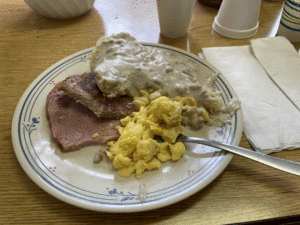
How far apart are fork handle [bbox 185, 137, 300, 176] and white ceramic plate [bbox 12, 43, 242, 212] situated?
35mm

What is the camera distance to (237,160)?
4.11 ft

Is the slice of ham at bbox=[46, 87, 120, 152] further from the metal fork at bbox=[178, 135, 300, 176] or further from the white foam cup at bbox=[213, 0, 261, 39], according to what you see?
the white foam cup at bbox=[213, 0, 261, 39]

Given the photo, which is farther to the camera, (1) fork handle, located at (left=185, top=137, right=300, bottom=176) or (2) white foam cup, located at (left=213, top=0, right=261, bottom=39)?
(2) white foam cup, located at (left=213, top=0, right=261, bottom=39)

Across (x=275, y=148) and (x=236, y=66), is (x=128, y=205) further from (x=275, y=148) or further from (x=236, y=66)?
(x=236, y=66)

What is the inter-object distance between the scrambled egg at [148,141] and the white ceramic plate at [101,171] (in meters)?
0.04

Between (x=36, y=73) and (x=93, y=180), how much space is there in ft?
3.25

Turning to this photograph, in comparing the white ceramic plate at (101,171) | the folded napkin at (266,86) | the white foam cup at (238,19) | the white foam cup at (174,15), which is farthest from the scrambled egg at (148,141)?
the white foam cup at (238,19)

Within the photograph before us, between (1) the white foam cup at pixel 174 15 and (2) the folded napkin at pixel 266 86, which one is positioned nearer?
(2) the folded napkin at pixel 266 86

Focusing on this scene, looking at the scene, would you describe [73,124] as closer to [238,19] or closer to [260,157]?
[260,157]

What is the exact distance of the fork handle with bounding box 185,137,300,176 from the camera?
1.07 meters

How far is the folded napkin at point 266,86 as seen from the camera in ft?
4.36

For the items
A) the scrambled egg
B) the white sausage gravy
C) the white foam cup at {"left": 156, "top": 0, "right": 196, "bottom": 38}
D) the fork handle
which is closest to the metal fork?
the fork handle

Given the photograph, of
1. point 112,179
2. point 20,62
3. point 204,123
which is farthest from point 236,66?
point 20,62

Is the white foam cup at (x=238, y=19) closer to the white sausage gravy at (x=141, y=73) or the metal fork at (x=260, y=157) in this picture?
the white sausage gravy at (x=141, y=73)
